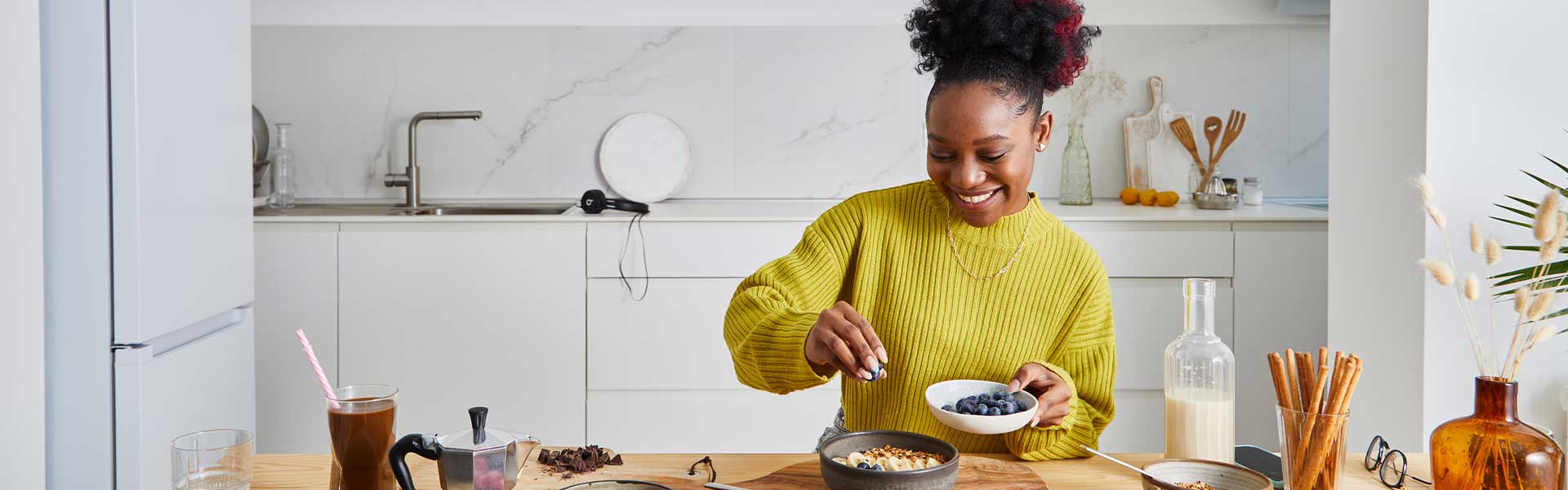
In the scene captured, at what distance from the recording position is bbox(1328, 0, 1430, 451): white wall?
186 cm

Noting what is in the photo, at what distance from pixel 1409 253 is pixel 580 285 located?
1852mm

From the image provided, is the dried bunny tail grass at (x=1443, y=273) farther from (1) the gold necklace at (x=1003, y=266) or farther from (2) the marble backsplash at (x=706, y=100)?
(2) the marble backsplash at (x=706, y=100)

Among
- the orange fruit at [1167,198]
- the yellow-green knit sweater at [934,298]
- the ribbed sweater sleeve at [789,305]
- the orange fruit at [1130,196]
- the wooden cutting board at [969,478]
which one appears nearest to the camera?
the wooden cutting board at [969,478]

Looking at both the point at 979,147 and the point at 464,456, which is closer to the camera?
the point at 464,456

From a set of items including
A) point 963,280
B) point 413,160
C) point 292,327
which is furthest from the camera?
point 413,160

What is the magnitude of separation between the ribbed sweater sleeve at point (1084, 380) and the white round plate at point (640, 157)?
1.80 metres

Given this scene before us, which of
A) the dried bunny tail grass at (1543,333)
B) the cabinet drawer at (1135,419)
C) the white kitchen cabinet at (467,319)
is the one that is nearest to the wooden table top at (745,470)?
the dried bunny tail grass at (1543,333)

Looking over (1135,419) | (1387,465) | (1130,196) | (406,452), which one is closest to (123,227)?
(406,452)

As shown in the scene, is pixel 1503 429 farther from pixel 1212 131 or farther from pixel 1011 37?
pixel 1212 131

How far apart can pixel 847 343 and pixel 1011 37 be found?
0.44 metres

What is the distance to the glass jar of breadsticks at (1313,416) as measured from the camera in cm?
102

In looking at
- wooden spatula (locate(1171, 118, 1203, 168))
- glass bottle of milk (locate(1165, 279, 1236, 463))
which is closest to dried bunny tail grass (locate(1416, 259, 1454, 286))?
glass bottle of milk (locate(1165, 279, 1236, 463))

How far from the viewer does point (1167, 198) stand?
9.62 feet

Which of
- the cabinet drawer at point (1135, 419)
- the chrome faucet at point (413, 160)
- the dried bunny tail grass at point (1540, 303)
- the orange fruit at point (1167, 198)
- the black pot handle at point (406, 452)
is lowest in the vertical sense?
the cabinet drawer at point (1135, 419)
